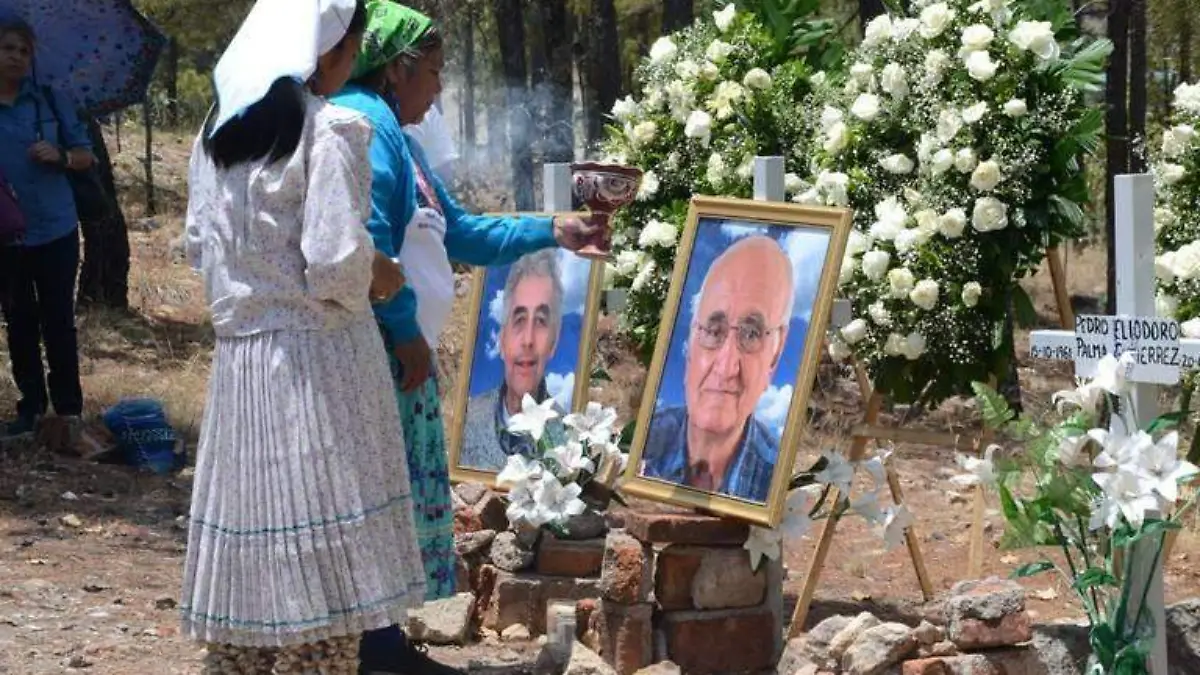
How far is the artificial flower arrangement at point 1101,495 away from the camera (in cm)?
440

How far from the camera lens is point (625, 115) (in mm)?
7441

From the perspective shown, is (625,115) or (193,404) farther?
(193,404)

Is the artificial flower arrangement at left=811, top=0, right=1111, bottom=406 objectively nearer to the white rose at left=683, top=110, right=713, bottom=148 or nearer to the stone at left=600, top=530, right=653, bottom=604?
the white rose at left=683, top=110, right=713, bottom=148

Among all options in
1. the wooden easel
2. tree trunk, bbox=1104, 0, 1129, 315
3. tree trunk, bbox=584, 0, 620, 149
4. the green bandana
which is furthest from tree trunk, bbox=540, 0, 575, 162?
the green bandana

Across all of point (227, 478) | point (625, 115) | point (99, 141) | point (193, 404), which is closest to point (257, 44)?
point (227, 478)

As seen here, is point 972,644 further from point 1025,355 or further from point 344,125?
point 1025,355

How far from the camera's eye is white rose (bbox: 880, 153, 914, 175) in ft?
20.1

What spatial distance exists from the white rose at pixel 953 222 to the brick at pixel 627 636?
154cm

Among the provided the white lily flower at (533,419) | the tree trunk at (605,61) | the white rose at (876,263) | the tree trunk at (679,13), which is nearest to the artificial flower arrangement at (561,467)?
the white lily flower at (533,419)

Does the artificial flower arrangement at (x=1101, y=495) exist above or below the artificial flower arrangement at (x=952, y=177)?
below

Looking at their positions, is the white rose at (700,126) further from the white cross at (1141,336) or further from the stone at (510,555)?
the white cross at (1141,336)

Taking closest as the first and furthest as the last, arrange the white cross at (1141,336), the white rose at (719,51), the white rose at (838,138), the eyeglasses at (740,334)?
the white cross at (1141,336)
the eyeglasses at (740,334)
the white rose at (838,138)
the white rose at (719,51)

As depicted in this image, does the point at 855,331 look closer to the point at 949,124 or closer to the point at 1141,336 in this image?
the point at 949,124

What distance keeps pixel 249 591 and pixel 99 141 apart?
8.48 metres
